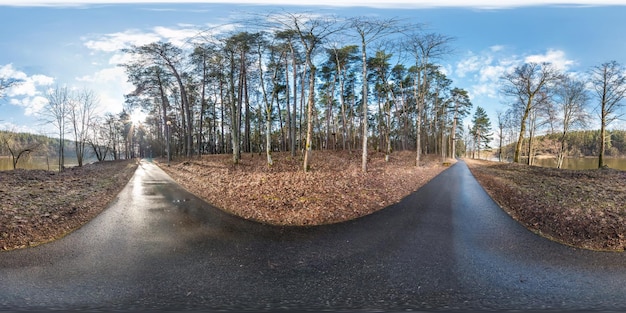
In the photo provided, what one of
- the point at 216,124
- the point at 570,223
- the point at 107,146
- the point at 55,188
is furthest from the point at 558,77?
the point at 107,146

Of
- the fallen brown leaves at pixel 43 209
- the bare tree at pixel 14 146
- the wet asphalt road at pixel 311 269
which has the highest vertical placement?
the bare tree at pixel 14 146

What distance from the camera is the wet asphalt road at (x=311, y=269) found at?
357cm

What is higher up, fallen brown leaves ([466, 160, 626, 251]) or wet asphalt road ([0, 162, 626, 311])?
fallen brown leaves ([466, 160, 626, 251])

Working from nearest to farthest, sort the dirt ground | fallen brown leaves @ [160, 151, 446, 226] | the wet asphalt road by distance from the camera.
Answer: the wet asphalt road → the dirt ground → fallen brown leaves @ [160, 151, 446, 226]

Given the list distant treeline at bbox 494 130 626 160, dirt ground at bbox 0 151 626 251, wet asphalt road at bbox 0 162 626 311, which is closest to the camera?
wet asphalt road at bbox 0 162 626 311

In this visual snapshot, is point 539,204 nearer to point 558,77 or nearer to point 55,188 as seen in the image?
point 55,188

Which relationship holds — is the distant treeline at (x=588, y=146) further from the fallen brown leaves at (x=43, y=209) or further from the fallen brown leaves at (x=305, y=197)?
the fallen brown leaves at (x=43, y=209)

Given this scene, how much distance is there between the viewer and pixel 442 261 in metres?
4.66

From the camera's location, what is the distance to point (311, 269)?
14.4 ft

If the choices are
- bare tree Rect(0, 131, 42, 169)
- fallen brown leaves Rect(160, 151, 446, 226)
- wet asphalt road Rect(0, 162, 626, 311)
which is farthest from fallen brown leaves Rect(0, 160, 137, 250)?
bare tree Rect(0, 131, 42, 169)

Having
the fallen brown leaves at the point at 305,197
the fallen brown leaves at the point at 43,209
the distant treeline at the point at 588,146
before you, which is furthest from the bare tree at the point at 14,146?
the distant treeline at the point at 588,146

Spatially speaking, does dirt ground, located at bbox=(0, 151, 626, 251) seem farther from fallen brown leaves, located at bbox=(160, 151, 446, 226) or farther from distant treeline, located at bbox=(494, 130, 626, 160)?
distant treeline, located at bbox=(494, 130, 626, 160)

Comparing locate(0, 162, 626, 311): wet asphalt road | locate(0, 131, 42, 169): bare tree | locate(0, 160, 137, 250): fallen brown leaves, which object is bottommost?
locate(0, 162, 626, 311): wet asphalt road

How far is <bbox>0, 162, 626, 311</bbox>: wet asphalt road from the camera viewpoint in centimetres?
357
